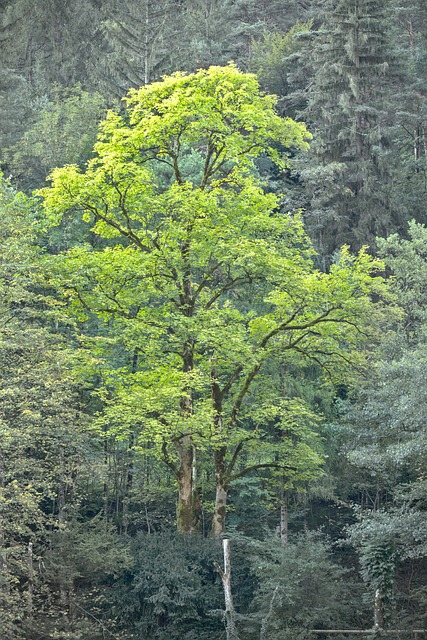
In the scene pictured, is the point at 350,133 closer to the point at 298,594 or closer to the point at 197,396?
the point at 197,396

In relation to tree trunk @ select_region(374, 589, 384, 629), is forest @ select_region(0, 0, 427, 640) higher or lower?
higher

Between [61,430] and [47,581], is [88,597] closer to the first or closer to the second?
[47,581]

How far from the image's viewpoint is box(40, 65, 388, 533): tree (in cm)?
1802

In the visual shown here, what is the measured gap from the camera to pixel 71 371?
54.9 ft

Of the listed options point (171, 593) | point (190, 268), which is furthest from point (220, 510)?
point (190, 268)

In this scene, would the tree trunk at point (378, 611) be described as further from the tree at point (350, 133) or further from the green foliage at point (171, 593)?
the tree at point (350, 133)

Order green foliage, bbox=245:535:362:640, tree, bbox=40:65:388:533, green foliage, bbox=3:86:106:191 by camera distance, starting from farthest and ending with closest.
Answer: green foliage, bbox=3:86:106:191, tree, bbox=40:65:388:533, green foliage, bbox=245:535:362:640

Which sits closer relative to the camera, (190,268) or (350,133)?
(190,268)

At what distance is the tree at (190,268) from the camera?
18.0 meters

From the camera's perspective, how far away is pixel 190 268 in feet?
63.7

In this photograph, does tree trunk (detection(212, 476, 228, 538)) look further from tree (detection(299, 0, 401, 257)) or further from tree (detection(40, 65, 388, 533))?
tree (detection(299, 0, 401, 257))

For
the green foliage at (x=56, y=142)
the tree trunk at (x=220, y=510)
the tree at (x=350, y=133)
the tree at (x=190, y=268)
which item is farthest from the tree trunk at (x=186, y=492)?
the green foliage at (x=56, y=142)

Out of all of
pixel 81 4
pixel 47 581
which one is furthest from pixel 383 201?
pixel 81 4

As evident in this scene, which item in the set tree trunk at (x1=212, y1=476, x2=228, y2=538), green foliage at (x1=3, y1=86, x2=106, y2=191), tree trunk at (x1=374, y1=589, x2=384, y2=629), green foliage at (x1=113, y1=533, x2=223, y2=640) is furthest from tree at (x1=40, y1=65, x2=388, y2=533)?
green foliage at (x1=3, y1=86, x2=106, y2=191)
